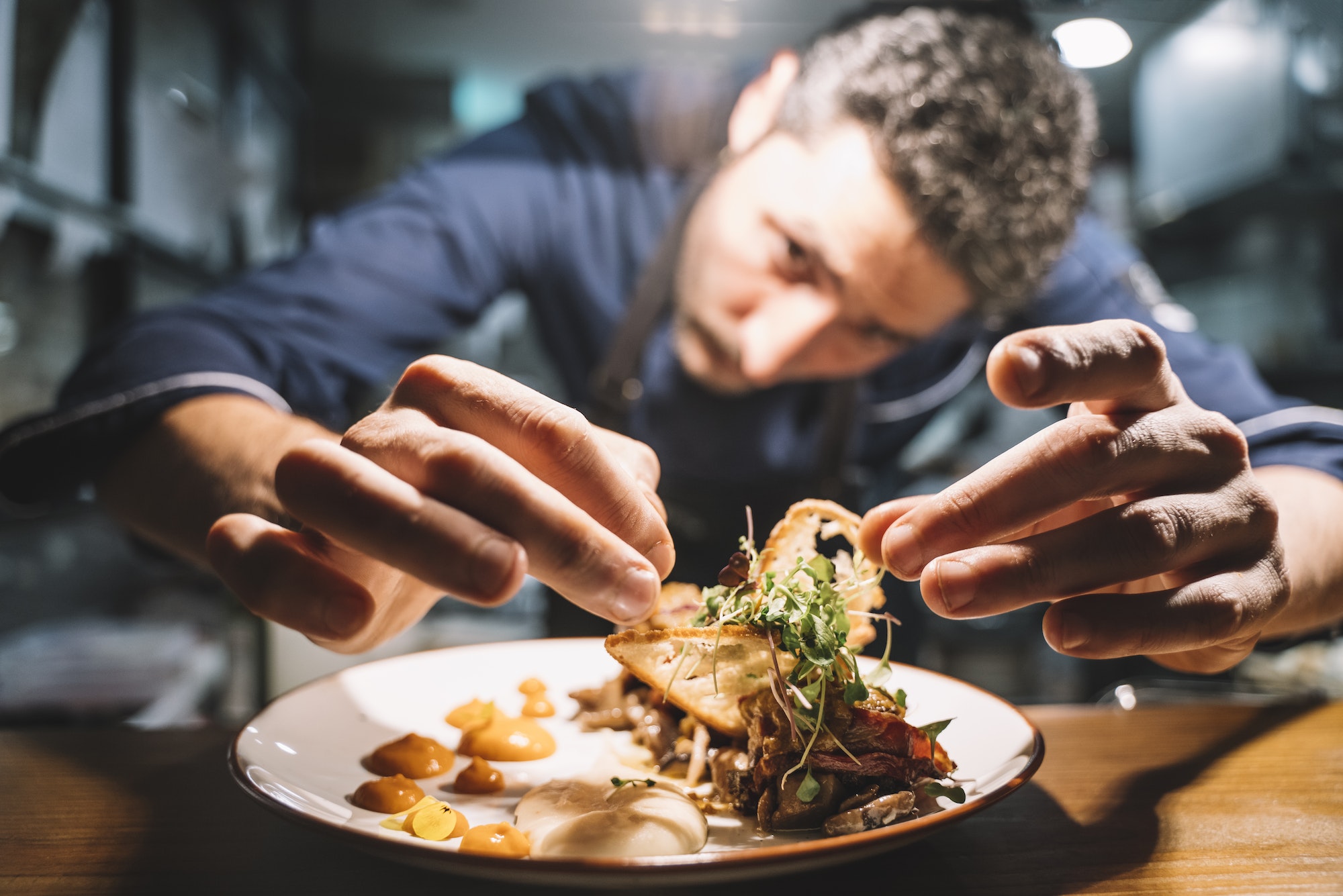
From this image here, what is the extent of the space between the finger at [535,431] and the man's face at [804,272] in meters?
1.17

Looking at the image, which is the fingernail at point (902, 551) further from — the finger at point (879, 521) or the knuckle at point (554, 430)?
the knuckle at point (554, 430)

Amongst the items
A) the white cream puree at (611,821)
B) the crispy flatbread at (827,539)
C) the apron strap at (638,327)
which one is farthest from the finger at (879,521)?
the apron strap at (638,327)

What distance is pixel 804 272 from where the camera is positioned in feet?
5.74

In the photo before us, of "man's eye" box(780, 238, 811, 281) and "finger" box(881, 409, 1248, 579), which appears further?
Answer: "man's eye" box(780, 238, 811, 281)

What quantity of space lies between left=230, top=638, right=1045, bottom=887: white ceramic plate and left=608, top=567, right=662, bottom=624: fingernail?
18 centimetres

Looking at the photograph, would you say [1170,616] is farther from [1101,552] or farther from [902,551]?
[902,551]

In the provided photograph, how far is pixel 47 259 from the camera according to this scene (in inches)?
82.4

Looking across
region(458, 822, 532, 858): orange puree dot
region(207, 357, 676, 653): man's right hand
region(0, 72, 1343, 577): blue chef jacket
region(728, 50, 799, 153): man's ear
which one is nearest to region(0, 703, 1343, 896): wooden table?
region(458, 822, 532, 858): orange puree dot

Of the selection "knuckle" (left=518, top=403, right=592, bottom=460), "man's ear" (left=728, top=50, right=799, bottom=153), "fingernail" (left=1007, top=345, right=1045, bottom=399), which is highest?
"man's ear" (left=728, top=50, right=799, bottom=153)

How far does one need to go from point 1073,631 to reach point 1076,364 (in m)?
0.24

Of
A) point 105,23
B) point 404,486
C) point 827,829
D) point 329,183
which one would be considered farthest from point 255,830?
point 329,183

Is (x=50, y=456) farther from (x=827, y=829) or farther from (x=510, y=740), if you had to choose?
(x=827, y=829)

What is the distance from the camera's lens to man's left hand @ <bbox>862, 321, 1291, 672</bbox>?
662 millimetres

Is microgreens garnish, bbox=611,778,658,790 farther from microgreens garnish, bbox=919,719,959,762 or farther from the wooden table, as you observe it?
microgreens garnish, bbox=919,719,959,762
